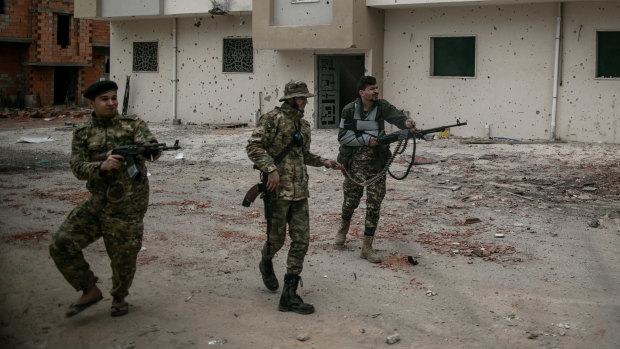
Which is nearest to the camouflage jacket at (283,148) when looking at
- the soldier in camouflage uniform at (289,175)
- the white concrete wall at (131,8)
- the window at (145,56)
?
the soldier in camouflage uniform at (289,175)

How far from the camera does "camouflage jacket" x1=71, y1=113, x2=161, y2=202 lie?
4.59 meters

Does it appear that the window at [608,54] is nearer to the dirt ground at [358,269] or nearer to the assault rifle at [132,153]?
the dirt ground at [358,269]

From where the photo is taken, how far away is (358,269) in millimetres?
6203

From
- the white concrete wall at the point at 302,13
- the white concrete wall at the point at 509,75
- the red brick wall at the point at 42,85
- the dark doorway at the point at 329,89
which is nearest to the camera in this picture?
A: the white concrete wall at the point at 509,75

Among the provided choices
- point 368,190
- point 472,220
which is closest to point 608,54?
point 472,220

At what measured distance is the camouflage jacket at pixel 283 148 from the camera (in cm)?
509

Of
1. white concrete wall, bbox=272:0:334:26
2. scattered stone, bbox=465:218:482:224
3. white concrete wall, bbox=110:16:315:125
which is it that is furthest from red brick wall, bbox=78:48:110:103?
scattered stone, bbox=465:218:482:224

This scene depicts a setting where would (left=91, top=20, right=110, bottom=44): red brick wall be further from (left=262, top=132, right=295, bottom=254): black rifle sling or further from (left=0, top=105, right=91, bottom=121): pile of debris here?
(left=262, top=132, right=295, bottom=254): black rifle sling

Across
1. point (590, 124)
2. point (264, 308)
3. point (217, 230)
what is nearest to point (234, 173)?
point (217, 230)

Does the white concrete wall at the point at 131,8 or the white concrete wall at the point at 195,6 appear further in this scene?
the white concrete wall at the point at 131,8

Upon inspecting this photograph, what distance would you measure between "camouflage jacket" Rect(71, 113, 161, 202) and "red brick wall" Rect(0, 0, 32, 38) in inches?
1036

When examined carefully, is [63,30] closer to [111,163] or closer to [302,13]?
[302,13]

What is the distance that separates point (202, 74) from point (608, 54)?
11.3 metres

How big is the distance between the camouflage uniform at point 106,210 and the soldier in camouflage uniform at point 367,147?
2.40 metres
